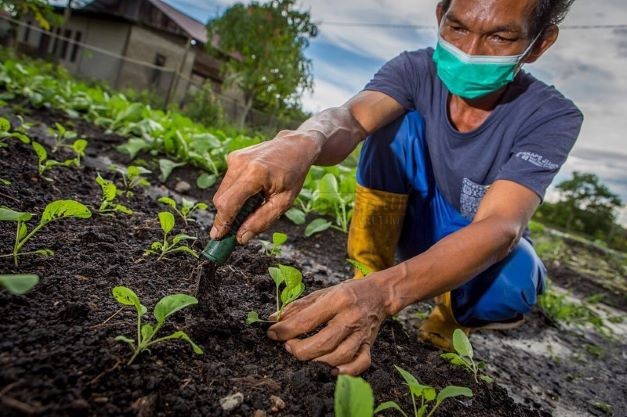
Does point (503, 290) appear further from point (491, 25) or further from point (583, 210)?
point (583, 210)

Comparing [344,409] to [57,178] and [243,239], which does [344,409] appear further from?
[57,178]

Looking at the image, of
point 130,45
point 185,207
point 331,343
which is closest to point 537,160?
point 331,343

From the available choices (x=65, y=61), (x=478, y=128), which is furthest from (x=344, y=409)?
(x=65, y=61)

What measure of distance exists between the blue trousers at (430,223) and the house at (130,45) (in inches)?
535

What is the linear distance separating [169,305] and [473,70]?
4.55ft

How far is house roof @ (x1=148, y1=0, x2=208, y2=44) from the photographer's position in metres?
16.1

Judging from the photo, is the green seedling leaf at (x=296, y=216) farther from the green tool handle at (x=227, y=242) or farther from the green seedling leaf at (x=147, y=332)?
the green seedling leaf at (x=147, y=332)

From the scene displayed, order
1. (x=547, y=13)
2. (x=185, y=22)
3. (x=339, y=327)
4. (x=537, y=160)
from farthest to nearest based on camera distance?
1. (x=185, y=22)
2. (x=547, y=13)
3. (x=537, y=160)
4. (x=339, y=327)

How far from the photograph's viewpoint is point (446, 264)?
1161 mm

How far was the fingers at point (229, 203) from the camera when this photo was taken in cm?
102

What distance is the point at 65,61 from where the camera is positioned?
1647cm

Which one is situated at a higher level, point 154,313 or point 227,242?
point 227,242

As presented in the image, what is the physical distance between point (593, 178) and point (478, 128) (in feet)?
107

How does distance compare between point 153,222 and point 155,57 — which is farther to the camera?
point 155,57
